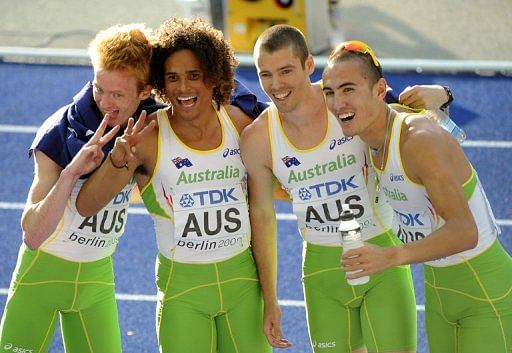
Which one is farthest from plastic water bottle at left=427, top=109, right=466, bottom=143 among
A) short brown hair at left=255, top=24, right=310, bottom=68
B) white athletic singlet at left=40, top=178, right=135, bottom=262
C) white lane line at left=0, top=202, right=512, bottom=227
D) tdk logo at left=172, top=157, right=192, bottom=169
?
white lane line at left=0, top=202, right=512, bottom=227

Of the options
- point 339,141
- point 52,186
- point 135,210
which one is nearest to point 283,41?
point 339,141

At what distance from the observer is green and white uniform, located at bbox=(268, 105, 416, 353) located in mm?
5723

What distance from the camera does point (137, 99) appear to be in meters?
5.52

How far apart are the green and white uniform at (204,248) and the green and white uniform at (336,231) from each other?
274 mm

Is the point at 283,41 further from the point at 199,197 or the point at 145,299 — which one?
the point at 145,299

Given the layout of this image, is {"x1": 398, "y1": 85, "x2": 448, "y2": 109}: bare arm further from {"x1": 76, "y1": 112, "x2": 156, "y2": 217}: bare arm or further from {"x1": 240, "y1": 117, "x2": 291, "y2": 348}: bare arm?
{"x1": 76, "y1": 112, "x2": 156, "y2": 217}: bare arm

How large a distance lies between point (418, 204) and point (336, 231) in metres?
0.59

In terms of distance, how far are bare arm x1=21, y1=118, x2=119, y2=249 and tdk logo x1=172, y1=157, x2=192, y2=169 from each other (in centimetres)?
40

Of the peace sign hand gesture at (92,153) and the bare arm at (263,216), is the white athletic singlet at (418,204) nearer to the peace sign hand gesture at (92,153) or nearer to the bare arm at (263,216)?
the bare arm at (263,216)

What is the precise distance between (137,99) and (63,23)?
27.4 ft

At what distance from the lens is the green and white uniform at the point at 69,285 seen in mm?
5750

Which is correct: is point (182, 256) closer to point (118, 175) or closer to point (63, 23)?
point (118, 175)

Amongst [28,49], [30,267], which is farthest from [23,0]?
[30,267]

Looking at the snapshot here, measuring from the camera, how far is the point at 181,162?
5641 mm
